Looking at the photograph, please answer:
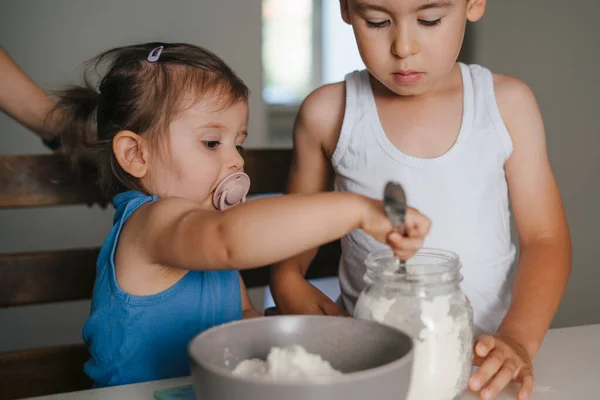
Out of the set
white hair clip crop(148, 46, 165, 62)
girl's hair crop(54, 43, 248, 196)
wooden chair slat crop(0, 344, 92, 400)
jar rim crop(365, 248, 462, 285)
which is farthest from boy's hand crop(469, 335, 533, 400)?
wooden chair slat crop(0, 344, 92, 400)

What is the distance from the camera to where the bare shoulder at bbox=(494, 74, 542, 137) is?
1202 millimetres

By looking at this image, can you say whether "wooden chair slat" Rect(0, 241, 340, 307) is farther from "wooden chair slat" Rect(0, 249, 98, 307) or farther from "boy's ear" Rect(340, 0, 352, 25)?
"boy's ear" Rect(340, 0, 352, 25)

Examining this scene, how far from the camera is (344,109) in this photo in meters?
1.30

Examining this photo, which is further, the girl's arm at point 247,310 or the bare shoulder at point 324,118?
the bare shoulder at point 324,118

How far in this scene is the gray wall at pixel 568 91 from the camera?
2.84 meters

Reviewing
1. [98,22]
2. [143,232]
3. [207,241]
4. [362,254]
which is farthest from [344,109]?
[98,22]

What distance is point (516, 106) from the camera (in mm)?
1209

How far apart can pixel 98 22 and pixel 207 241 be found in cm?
237

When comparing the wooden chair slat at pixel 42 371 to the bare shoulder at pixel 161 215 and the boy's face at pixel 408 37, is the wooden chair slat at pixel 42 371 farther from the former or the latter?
the boy's face at pixel 408 37

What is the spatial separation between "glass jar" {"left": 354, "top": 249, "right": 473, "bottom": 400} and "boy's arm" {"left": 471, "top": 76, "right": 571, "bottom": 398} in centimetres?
27

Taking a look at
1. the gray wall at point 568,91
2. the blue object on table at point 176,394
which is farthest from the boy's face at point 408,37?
the gray wall at point 568,91

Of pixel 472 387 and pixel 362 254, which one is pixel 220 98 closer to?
pixel 362 254

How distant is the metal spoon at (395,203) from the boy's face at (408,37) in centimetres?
40

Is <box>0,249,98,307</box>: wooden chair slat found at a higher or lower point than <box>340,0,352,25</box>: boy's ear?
lower
